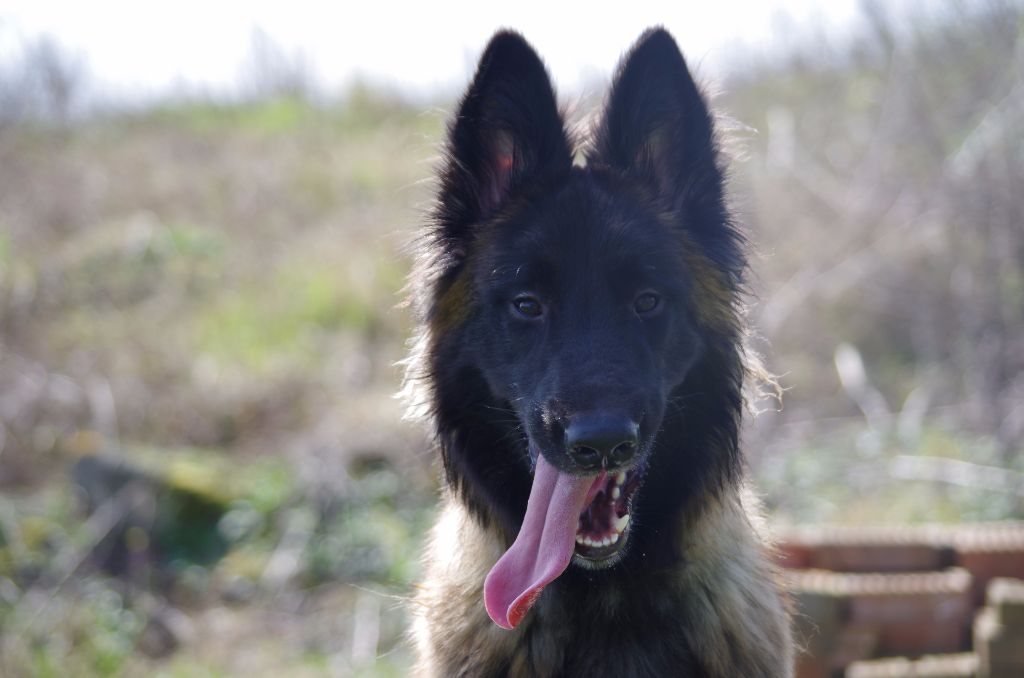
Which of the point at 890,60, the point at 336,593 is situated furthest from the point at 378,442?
the point at 890,60

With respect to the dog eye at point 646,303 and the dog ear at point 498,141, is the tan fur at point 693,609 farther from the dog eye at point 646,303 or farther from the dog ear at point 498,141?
the dog ear at point 498,141

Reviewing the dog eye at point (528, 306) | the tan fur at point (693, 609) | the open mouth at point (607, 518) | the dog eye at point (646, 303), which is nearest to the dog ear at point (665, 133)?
the dog eye at point (646, 303)

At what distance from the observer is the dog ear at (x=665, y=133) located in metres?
3.20

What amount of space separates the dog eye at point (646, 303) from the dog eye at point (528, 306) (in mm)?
325

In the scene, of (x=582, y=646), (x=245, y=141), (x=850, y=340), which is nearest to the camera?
(x=582, y=646)

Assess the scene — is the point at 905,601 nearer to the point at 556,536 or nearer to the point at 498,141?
the point at 556,536

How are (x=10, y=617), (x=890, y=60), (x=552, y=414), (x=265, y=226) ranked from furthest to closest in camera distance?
(x=265, y=226) → (x=890, y=60) → (x=10, y=617) → (x=552, y=414)

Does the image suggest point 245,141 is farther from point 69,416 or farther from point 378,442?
point 378,442

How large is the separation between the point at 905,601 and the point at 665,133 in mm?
2677

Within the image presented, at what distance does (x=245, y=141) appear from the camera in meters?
A: 17.3

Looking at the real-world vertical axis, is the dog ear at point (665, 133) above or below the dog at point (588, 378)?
above

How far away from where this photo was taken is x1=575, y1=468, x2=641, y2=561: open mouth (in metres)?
2.84

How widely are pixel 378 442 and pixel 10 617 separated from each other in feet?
10.8

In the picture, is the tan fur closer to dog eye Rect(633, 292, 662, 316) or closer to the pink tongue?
the pink tongue
